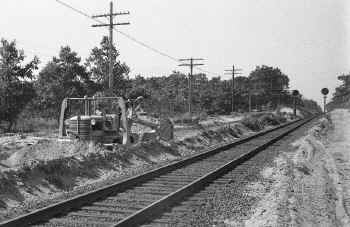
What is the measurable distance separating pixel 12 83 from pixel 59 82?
838 cm

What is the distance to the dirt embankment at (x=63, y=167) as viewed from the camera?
32.5 feet

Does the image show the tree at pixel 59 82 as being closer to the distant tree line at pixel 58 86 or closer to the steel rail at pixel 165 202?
the distant tree line at pixel 58 86

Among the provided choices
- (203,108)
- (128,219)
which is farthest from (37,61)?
(203,108)

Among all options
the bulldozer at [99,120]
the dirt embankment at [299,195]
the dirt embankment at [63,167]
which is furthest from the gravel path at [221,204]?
the bulldozer at [99,120]

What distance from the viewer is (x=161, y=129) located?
73.9 ft

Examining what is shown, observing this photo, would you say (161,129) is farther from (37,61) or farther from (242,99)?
(242,99)

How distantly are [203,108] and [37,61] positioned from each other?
160 feet

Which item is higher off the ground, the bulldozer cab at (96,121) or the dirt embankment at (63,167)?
the bulldozer cab at (96,121)

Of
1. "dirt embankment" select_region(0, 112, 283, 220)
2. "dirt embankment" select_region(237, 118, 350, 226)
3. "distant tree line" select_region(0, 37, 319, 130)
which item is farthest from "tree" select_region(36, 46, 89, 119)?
"dirt embankment" select_region(237, 118, 350, 226)

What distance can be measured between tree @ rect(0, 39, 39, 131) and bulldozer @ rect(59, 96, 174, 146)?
509 inches

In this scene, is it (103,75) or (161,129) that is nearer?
(161,129)

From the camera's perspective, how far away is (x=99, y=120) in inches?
683

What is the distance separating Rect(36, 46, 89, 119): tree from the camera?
38.1m

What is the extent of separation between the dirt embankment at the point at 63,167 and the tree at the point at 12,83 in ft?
30.2
